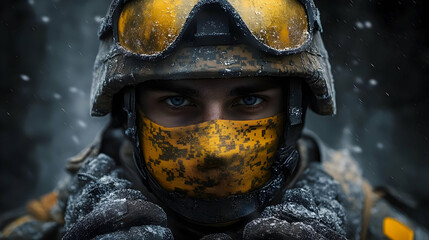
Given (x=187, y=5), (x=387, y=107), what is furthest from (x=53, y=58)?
(x=387, y=107)

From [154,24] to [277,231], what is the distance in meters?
0.99

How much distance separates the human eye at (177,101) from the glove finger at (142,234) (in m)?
0.55

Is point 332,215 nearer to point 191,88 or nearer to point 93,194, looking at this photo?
point 191,88

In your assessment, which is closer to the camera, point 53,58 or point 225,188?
point 225,188

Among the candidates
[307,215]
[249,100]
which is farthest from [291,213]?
[249,100]

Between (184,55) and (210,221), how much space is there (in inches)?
30.0

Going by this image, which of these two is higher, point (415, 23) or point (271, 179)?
point (271, 179)

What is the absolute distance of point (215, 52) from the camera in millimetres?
1677

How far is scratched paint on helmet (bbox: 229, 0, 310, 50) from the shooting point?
5.55 feet

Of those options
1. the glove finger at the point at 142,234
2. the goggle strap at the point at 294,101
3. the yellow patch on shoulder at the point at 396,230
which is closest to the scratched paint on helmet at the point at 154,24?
the goggle strap at the point at 294,101

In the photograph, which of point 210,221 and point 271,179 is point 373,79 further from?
point 210,221

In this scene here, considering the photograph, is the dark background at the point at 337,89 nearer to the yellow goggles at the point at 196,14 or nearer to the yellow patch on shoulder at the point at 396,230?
the yellow patch on shoulder at the point at 396,230

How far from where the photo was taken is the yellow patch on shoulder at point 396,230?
247 cm

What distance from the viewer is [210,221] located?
183 centimetres
